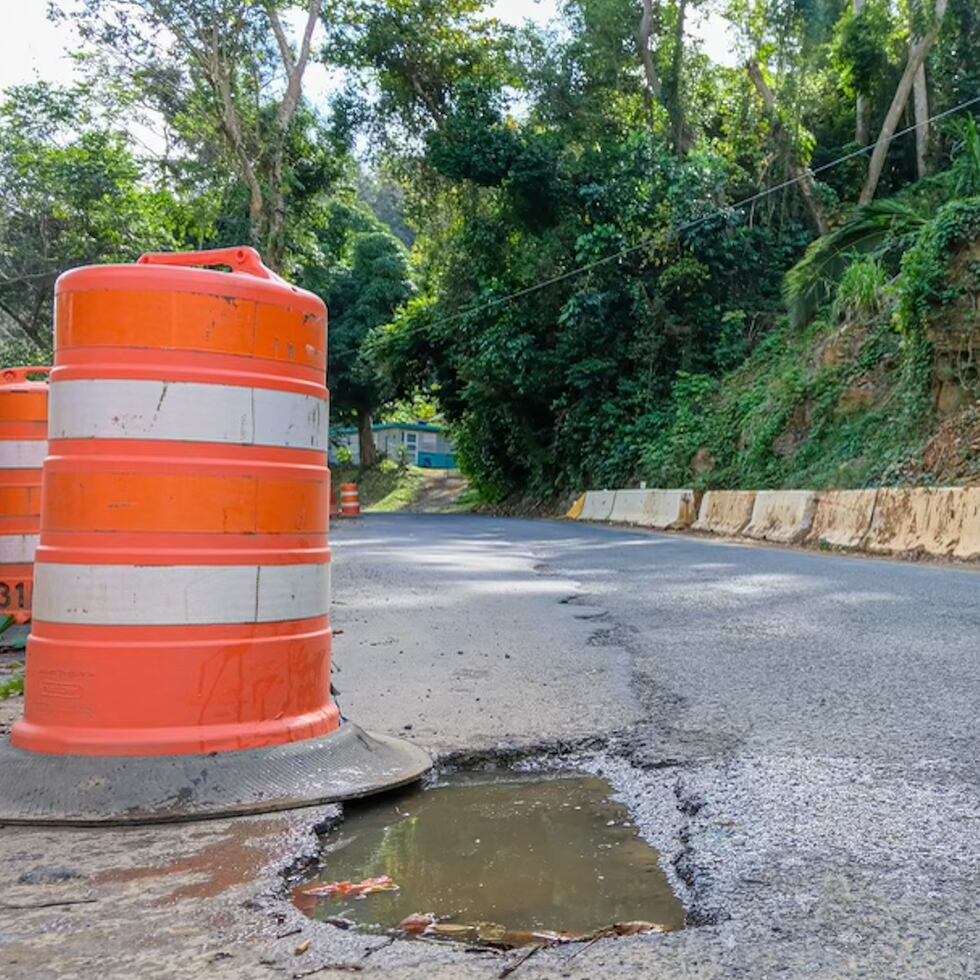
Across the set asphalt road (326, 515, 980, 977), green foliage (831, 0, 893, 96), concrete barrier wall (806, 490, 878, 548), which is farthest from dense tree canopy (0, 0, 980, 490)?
asphalt road (326, 515, 980, 977)

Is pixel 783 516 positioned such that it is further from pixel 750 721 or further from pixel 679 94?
pixel 679 94

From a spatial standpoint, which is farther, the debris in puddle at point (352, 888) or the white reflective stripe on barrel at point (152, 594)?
A: the white reflective stripe on barrel at point (152, 594)

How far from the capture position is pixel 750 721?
140 inches

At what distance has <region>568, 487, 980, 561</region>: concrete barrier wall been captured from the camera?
1162cm

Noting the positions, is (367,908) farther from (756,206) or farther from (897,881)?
(756,206)

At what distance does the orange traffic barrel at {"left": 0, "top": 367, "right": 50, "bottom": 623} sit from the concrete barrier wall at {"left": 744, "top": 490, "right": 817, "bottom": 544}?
10807 mm

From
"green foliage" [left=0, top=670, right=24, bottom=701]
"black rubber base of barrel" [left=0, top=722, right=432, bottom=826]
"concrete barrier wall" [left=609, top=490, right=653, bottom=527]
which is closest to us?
"black rubber base of barrel" [left=0, top=722, right=432, bottom=826]

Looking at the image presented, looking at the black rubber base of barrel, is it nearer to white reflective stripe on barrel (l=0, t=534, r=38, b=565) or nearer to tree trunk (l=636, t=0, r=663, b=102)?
white reflective stripe on barrel (l=0, t=534, r=38, b=565)

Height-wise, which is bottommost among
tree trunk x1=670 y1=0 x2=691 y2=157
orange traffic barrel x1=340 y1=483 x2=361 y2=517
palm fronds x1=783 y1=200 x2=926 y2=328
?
orange traffic barrel x1=340 y1=483 x2=361 y2=517

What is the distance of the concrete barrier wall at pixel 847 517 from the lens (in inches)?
457

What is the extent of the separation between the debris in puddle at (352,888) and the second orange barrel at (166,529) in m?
0.73

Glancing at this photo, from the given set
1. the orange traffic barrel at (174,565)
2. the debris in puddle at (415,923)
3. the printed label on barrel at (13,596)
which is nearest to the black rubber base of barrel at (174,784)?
the orange traffic barrel at (174,565)

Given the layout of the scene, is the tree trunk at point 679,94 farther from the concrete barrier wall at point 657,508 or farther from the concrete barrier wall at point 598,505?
the concrete barrier wall at point 657,508

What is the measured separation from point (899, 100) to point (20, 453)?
22195 millimetres
